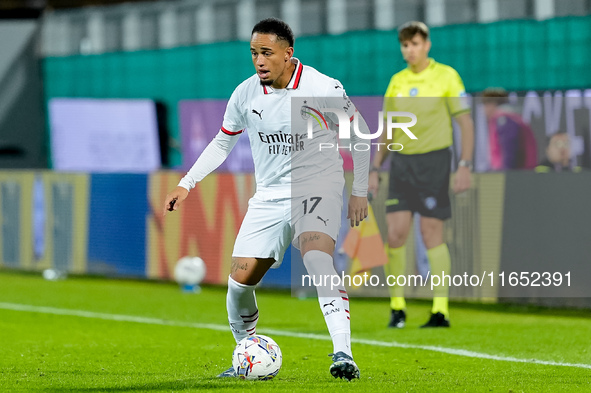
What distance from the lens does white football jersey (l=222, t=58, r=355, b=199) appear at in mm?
6426

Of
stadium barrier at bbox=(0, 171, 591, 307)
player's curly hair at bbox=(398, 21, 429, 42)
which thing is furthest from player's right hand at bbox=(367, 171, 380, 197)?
stadium barrier at bbox=(0, 171, 591, 307)

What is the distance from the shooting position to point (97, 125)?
78.5ft

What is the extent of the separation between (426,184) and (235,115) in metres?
3.32

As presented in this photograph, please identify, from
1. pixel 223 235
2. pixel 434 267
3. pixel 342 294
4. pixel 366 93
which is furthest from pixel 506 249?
pixel 366 93

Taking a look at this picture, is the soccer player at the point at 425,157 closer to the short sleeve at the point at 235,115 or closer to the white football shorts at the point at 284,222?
the short sleeve at the point at 235,115

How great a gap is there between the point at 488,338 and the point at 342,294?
3164 millimetres

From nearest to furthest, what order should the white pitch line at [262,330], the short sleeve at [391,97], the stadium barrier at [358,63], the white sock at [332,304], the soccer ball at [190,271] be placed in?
the white sock at [332,304], the white pitch line at [262,330], the short sleeve at [391,97], the soccer ball at [190,271], the stadium barrier at [358,63]

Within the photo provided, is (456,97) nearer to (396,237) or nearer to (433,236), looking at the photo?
(433,236)

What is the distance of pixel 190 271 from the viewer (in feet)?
44.4

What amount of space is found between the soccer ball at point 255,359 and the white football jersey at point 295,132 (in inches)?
33.5

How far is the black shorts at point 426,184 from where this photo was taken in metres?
9.58

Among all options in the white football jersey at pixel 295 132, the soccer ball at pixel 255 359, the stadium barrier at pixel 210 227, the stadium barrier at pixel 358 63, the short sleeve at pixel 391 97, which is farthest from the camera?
the stadium barrier at pixel 358 63

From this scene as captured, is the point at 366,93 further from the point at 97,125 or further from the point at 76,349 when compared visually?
the point at 76,349

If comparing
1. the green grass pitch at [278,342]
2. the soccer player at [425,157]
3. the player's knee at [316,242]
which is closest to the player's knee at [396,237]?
the soccer player at [425,157]
